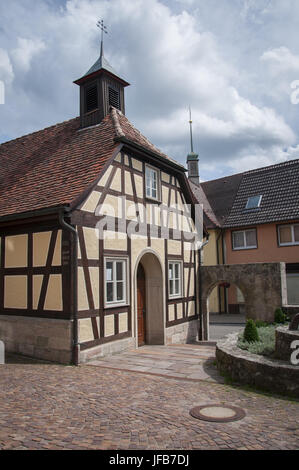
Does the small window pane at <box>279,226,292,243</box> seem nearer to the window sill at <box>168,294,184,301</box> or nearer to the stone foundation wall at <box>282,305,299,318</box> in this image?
the stone foundation wall at <box>282,305,299,318</box>

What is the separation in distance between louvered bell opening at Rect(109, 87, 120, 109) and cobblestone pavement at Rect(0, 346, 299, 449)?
384 inches

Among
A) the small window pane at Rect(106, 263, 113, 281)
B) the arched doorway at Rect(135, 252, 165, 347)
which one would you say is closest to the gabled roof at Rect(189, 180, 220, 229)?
the arched doorway at Rect(135, 252, 165, 347)

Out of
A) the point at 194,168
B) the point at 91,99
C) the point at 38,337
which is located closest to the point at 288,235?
the point at 194,168

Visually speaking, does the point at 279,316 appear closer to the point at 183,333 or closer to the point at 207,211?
the point at 183,333

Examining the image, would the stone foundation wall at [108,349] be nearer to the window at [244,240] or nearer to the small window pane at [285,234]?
the small window pane at [285,234]

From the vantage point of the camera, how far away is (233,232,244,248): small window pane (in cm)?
2420

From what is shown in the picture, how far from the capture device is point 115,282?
33.8 feet

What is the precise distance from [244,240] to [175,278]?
456 inches

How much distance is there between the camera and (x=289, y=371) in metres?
6.54

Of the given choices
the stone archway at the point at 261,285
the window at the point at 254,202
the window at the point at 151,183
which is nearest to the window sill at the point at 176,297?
the stone archway at the point at 261,285

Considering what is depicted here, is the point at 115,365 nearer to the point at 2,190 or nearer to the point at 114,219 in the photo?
the point at 114,219

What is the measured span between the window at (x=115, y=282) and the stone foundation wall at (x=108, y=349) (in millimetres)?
1095

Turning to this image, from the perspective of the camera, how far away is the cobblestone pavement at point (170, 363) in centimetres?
816

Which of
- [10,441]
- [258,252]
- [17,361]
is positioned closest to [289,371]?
[10,441]
